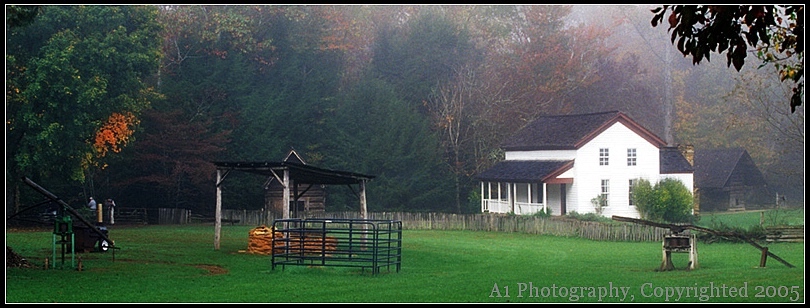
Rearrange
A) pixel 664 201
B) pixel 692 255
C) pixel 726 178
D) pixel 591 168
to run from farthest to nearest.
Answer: pixel 726 178
pixel 591 168
pixel 664 201
pixel 692 255

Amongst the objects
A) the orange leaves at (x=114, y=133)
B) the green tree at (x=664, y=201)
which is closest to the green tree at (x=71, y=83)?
the orange leaves at (x=114, y=133)

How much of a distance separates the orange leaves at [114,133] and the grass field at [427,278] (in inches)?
602

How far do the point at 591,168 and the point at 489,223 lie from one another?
27.7ft

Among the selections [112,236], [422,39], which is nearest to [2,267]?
[112,236]

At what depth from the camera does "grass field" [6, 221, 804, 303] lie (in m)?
18.7

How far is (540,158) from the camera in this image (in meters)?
57.2

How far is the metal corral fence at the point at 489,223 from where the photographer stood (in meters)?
41.3

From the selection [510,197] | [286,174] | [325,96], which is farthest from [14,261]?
[325,96]

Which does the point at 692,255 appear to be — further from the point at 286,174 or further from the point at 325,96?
the point at 325,96

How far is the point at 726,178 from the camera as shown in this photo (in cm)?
7081

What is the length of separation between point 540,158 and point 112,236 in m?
26.4

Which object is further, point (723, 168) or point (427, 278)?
point (723, 168)

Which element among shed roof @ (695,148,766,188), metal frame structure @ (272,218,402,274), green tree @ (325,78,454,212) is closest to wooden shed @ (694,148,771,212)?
shed roof @ (695,148,766,188)

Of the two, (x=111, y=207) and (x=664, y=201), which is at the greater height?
(x=664, y=201)
